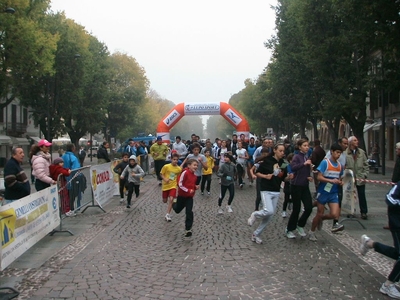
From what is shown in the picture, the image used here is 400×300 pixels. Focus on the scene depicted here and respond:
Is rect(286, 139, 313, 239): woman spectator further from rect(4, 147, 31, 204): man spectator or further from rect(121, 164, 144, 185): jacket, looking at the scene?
rect(121, 164, 144, 185): jacket

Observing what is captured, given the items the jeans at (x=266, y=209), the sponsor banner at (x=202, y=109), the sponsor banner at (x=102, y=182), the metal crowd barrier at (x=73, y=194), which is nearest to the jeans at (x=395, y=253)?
the jeans at (x=266, y=209)

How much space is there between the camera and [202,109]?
31.0 meters

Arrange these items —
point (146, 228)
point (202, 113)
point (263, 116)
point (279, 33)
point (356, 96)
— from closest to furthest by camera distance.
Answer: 1. point (146, 228)
2. point (356, 96)
3. point (202, 113)
4. point (279, 33)
5. point (263, 116)

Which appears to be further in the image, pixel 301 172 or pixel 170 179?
pixel 170 179

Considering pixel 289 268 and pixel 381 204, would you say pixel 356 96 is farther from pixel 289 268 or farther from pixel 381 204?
pixel 289 268

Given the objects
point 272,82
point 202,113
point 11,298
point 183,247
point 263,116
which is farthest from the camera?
point 263,116

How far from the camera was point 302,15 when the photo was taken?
27.9 metres

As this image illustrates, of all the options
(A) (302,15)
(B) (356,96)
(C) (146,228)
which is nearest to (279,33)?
(A) (302,15)

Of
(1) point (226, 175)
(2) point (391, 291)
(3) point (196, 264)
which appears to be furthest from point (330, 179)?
(1) point (226, 175)

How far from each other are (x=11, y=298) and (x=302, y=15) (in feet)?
83.2

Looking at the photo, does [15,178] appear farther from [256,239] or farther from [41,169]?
[256,239]

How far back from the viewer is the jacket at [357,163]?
35.3ft

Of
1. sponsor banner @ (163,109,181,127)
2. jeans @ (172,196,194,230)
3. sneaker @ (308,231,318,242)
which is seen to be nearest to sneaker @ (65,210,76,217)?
jeans @ (172,196,194,230)

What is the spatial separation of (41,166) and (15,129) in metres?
38.9
